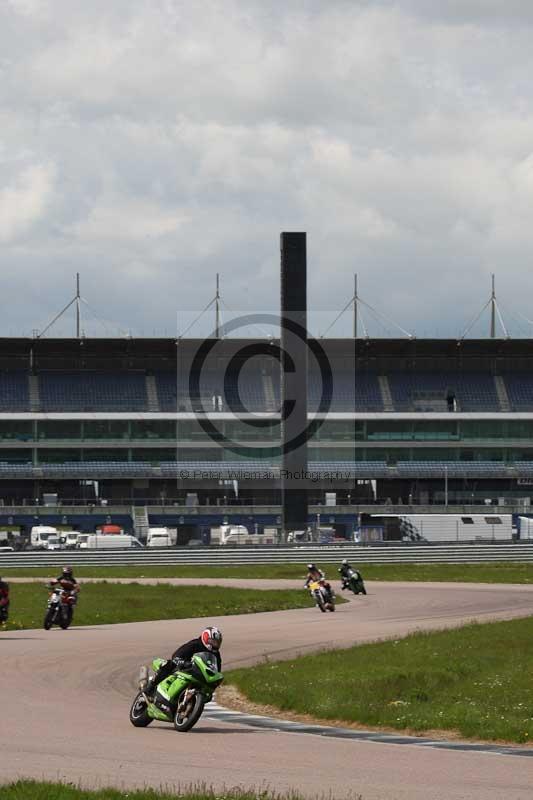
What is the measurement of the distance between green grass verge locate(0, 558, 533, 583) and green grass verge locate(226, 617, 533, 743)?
3212 cm

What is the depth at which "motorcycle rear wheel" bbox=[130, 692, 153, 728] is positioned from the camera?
18.4 meters

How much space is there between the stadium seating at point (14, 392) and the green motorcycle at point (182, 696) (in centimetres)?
9093

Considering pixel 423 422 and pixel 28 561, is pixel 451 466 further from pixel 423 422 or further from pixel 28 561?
pixel 28 561

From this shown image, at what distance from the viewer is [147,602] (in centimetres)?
4462

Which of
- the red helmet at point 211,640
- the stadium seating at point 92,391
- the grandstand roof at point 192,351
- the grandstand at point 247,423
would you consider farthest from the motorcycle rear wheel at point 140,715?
the grandstand roof at point 192,351

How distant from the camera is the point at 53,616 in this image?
3594 centimetres

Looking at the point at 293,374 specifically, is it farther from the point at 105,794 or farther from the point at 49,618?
the point at 105,794

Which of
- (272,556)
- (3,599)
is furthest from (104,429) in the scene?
(3,599)

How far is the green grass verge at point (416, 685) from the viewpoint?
19.0 meters

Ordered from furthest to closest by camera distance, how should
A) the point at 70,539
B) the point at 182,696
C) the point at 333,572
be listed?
1. the point at 70,539
2. the point at 333,572
3. the point at 182,696

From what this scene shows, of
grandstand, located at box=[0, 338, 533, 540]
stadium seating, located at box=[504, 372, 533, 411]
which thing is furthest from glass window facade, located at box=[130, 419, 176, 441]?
stadium seating, located at box=[504, 372, 533, 411]

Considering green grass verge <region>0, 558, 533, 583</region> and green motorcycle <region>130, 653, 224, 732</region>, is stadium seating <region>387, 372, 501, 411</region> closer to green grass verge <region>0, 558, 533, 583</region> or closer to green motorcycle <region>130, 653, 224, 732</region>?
green grass verge <region>0, 558, 533, 583</region>

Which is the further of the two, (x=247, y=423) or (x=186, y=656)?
(x=247, y=423)

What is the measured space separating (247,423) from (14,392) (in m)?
18.7
